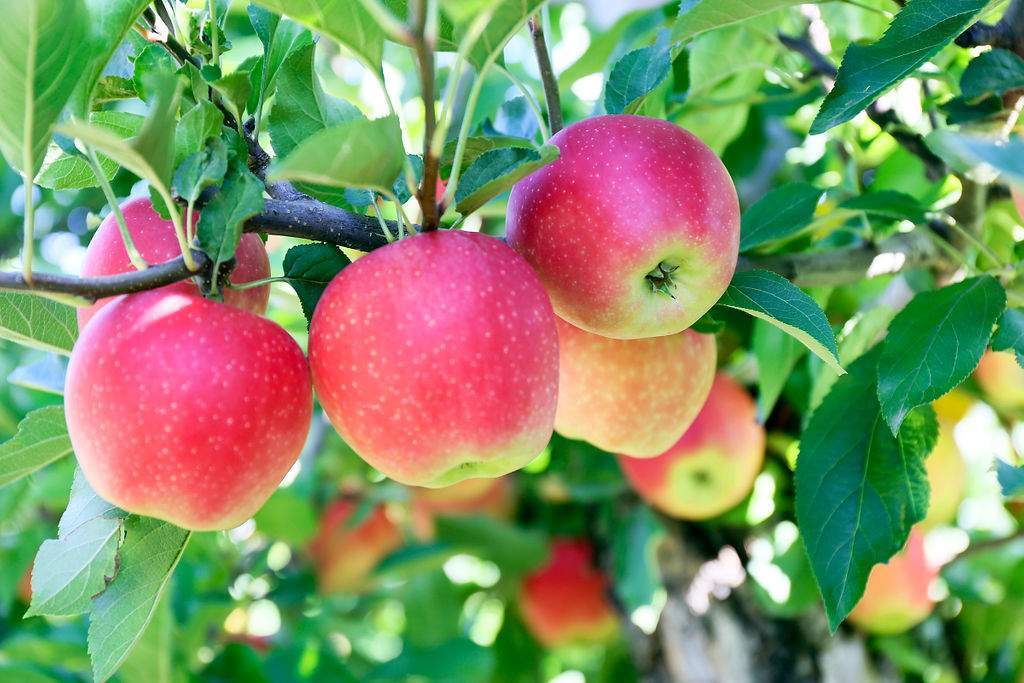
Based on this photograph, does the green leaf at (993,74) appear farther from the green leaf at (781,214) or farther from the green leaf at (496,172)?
the green leaf at (496,172)

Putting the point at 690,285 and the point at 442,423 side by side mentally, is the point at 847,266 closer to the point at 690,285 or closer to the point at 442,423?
the point at 690,285

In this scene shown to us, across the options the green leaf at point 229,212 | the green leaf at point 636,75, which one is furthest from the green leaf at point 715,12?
the green leaf at point 229,212

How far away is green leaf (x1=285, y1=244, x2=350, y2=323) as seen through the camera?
0.74m

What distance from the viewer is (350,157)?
1.84ft

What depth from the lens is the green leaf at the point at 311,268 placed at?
74cm

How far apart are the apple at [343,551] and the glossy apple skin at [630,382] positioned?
1279 mm

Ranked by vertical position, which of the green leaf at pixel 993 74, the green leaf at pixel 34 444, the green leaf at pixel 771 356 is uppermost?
the green leaf at pixel 993 74

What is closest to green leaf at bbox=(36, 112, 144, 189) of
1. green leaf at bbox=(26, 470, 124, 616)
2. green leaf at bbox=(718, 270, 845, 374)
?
green leaf at bbox=(26, 470, 124, 616)

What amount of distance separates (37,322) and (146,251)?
0.12 metres

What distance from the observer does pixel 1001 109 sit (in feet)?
2.91

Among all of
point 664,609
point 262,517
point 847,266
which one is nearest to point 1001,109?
point 847,266

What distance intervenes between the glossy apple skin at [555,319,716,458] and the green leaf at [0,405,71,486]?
444 millimetres

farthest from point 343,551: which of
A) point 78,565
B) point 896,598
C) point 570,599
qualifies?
point 78,565

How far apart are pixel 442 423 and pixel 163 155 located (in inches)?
9.9
